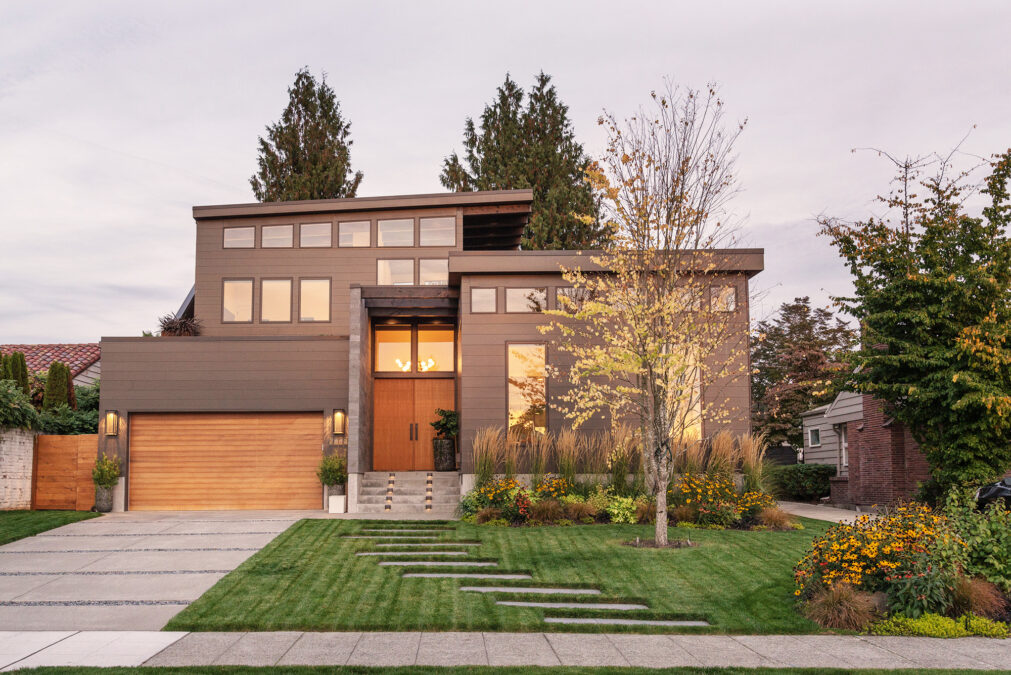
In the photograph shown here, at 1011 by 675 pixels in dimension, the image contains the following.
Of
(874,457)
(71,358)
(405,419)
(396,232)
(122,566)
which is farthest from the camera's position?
(71,358)

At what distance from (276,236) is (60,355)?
10.7 meters

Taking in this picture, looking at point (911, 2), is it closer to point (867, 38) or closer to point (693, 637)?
point (867, 38)

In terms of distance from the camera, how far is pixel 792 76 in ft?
46.7

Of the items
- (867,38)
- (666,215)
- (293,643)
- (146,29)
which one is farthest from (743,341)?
(146,29)

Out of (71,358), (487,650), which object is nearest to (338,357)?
(487,650)

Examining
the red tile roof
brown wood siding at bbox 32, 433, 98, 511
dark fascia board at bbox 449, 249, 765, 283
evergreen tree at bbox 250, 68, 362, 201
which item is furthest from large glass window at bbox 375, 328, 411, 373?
evergreen tree at bbox 250, 68, 362, 201

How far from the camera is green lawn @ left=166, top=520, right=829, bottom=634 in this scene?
775cm

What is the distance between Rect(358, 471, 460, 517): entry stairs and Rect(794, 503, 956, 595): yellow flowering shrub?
7.66m

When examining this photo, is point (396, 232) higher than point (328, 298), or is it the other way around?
point (396, 232)

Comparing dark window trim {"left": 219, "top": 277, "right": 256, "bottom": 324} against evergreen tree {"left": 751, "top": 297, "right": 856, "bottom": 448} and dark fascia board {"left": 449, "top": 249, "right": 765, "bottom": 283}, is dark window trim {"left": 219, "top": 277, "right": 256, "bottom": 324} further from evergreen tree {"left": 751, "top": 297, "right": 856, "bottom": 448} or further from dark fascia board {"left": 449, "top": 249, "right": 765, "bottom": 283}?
evergreen tree {"left": 751, "top": 297, "right": 856, "bottom": 448}

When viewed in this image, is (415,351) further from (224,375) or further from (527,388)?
(224,375)

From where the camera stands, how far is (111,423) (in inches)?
661

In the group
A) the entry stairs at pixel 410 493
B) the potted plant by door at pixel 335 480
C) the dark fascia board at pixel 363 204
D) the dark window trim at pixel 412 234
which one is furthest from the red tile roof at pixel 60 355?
the entry stairs at pixel 410 493

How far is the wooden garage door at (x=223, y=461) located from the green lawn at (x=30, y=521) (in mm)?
1646
